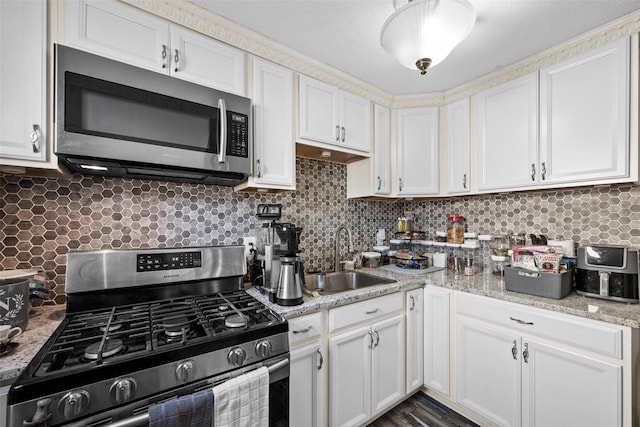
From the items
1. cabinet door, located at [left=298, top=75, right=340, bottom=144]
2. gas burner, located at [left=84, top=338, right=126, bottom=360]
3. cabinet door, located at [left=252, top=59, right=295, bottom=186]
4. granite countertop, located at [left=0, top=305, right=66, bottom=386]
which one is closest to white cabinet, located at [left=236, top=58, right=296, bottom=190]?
cabinet door, located at [left=252, top=59, right=295, bottom=186]

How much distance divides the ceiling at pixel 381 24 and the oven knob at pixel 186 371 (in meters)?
1.67

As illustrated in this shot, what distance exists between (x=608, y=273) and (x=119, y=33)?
2757 millimetres

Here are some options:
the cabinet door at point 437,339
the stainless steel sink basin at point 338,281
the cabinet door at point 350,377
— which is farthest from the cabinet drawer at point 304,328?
the cabinet door at point 437,339

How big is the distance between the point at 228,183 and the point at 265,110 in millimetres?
511

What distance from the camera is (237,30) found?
157 centimetres

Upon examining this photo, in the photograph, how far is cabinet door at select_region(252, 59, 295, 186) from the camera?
1654mm

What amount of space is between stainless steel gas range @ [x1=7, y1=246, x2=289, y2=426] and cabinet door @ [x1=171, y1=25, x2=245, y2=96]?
935 mm

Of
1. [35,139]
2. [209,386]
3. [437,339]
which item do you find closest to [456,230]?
[437,339]

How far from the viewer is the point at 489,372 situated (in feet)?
5.64

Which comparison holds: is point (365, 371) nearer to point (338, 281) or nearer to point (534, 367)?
point (338, 281)

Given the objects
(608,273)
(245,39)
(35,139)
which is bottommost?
(608,273)

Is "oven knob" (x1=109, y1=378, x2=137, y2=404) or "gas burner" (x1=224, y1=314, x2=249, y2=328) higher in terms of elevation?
"gas burner" (x1=224, y1=314, x2=249, y2=328)

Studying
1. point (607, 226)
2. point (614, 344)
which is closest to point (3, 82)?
point (614, 344)

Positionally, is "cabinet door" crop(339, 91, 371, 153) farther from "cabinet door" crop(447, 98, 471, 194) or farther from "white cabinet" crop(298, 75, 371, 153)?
"cabinet door" crop(447, 98, 471, 194)
